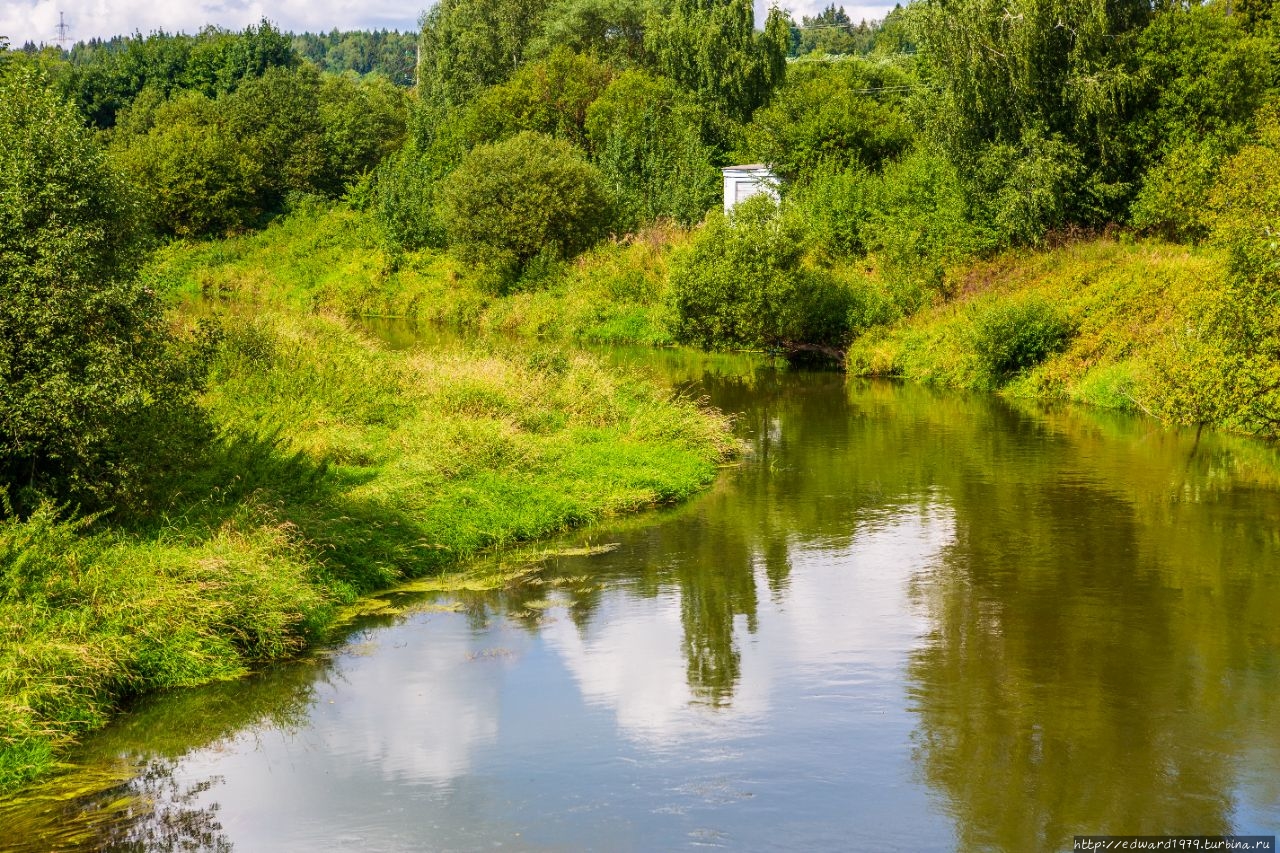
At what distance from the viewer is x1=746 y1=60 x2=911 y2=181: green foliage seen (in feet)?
169


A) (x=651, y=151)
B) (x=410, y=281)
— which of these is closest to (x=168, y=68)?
(x=410, y=281)

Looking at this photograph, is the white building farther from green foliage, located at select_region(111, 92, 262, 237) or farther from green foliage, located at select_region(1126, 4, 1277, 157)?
green foliage, located at select_region(111, 92, 262, 237)

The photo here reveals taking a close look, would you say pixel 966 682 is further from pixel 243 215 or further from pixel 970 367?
pixel 243 215

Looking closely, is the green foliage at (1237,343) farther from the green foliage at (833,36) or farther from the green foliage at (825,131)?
the green foliage at (833,36)

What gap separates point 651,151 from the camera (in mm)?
60562

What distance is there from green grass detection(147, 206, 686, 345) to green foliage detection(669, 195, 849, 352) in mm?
2401

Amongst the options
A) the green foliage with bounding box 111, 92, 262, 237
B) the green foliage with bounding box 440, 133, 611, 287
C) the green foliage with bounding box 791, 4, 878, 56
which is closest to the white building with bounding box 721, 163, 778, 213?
the green foliage with bounding box 440, 133, 611, 287

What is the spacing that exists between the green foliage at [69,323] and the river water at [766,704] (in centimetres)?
346

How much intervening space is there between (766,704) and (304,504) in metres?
8.04

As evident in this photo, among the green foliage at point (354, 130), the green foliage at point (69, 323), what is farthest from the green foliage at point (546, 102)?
the green foliage at point (69, 323)

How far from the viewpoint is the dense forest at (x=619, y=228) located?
15.4m

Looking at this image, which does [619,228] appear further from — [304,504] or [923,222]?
[304,504]

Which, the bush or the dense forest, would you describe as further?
the bush

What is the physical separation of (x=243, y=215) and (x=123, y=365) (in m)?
58.2
